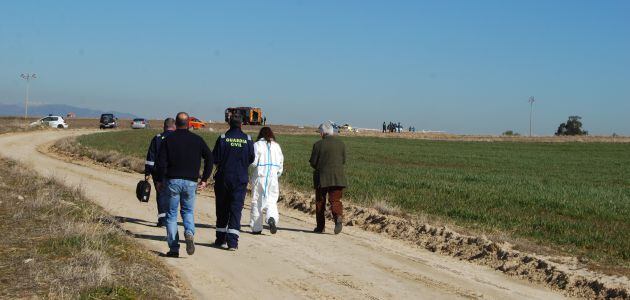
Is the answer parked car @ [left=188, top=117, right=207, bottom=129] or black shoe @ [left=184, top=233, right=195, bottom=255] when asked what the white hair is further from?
parked car @ [left=188, top=117, right=207, bottom=129]

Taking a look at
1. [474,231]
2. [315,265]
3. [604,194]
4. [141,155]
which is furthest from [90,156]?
[315,265]

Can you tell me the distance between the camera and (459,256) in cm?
1250

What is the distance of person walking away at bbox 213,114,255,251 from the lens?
11680mm

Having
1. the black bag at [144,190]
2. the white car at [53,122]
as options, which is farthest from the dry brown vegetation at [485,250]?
the white car at [53,122]

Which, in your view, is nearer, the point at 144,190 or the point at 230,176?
the point at 230,176

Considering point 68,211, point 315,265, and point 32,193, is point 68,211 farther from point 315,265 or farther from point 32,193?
point 315,265


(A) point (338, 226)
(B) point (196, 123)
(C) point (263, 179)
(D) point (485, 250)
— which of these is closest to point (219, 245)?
(C) point (263, 179)

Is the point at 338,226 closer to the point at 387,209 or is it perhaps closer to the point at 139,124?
the point at 387,209

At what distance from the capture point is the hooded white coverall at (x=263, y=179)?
42.9 feet

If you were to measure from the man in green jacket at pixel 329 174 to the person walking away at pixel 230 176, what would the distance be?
231 cm

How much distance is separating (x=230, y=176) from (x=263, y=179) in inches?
59.4

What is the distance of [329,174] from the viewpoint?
45.4ft

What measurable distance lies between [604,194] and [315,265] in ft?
57.4

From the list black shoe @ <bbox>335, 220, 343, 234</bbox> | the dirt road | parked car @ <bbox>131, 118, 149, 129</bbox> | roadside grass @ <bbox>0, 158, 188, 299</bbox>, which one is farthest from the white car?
black shoe @ <bbox>335, 220, 343, 234</bbox>
